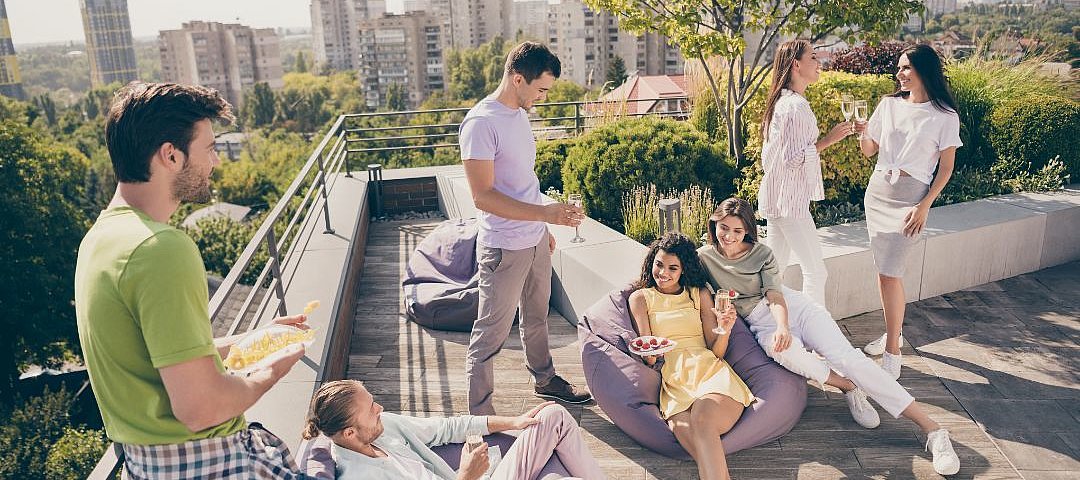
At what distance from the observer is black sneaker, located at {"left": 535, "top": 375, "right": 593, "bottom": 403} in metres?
3.81

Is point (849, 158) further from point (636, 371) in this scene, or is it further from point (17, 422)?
point (17, 422)

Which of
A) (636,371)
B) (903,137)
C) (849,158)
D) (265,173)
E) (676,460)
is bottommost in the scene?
(265,173)

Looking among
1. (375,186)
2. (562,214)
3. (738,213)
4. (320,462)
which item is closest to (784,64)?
(738,213)

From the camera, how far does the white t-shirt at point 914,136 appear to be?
3.68 metres

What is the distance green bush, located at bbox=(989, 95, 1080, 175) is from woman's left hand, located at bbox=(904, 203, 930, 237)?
137 inches

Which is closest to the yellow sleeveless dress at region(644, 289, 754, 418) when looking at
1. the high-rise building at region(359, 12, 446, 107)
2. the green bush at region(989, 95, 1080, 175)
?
the green bush at region(989, 95, 1080, 175)

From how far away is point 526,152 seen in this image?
322 centimetres

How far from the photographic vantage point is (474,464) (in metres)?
2.34

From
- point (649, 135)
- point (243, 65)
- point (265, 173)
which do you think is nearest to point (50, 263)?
point (649, 135)

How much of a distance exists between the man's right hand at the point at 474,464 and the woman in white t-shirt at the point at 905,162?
238cm

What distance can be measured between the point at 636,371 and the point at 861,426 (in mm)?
1006

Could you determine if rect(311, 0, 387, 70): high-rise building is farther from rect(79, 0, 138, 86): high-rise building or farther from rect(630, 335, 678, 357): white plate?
rect(630, 335, 678, 357): white plate

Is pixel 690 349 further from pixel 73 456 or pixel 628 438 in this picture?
pixel 73 456

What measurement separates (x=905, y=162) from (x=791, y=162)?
52cm
